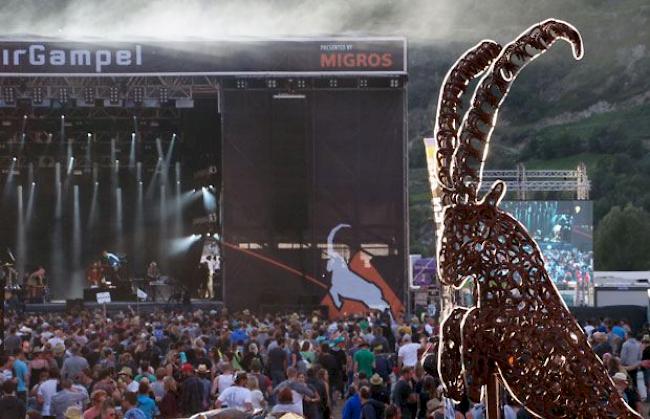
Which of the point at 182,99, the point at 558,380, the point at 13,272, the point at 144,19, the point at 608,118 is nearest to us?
the point at 558,380

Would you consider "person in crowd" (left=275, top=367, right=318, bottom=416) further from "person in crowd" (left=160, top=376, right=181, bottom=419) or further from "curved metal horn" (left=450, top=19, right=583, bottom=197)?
"curved metal horn" (left=450, top=19, right=583, bottom=197)

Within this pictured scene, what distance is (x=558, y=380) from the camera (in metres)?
7.12

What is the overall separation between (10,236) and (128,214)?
3.11m

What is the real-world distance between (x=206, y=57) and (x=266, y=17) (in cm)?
5404

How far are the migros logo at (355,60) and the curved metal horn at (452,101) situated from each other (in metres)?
24.8

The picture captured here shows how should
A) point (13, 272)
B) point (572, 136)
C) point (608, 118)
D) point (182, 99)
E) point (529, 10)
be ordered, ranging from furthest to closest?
point (529, 10)
point (608, 118)
point (572, 136)
point (13, 272)
point (182, 99)

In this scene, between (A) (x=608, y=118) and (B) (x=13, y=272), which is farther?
(A) (x=608, y=118)

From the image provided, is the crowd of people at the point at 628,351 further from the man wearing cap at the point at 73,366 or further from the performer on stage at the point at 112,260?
the performer on stage at the point at 112,260

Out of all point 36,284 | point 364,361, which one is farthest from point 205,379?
point 36,284

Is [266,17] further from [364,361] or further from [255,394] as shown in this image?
[255,394]

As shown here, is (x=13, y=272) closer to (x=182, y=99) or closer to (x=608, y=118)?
(x=182, y=99)

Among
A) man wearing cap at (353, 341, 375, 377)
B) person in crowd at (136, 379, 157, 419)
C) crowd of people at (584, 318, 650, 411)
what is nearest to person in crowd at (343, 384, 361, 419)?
person in crowd at (136, 379, 157, 419)

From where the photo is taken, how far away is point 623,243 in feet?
249

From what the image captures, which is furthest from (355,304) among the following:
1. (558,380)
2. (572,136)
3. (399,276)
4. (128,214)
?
(572,136)
